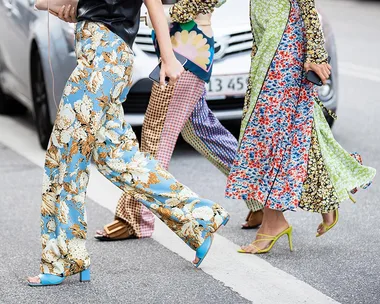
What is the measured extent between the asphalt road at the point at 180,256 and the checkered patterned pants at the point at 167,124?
15 cm

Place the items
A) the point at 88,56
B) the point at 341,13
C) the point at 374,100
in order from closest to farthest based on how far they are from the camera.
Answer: the point at 88,56, the point at 374,100, the point at 341,13

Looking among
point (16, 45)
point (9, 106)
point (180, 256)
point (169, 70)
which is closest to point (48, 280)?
point (180, 256)

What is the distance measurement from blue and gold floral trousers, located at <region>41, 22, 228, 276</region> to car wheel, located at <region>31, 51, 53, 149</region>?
3.53 meters

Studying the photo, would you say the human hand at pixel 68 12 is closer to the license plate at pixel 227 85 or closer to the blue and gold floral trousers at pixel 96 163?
the blue and gold floral trousers at pixel 96 163

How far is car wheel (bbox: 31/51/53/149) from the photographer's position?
860 cm

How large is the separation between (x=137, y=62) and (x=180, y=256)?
267 cm

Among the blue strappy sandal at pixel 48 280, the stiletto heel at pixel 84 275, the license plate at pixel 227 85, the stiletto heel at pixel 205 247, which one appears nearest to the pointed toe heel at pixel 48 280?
the blue strappy sandal at pixel 48 280

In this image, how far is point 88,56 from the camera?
4922 millimetres

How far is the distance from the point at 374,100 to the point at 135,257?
5.75m

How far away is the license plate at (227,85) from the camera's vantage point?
8234 millimetres

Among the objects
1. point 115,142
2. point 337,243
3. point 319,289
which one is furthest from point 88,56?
point 337,243

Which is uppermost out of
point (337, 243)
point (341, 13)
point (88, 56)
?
point (88, 56)

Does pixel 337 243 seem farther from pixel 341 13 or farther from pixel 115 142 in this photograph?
pixel 341 13

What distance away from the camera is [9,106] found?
10438 millimetres
